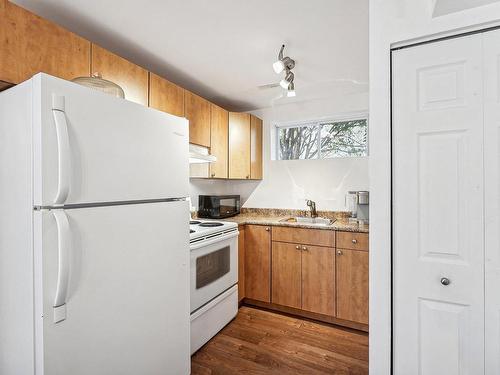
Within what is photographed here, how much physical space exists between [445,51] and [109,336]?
187 cm

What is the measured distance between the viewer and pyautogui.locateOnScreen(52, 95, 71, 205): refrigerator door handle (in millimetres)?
957

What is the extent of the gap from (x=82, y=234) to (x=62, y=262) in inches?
4.9

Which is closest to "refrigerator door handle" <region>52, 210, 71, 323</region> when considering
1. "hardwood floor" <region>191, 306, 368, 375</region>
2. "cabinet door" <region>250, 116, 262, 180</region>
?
"hardwood floor" <region>191, 306, 368, 375</region>

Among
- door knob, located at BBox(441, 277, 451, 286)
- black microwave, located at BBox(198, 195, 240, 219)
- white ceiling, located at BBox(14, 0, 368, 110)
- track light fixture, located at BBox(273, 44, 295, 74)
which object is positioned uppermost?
white ceiling, located at BBox(14, 0, 368, 110)

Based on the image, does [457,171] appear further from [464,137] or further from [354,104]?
[354,104]

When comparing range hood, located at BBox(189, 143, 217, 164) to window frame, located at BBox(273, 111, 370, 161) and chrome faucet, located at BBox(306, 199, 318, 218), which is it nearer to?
window frame, located at BBox(273, 111, 370, 161)

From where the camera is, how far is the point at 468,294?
3.36 ft

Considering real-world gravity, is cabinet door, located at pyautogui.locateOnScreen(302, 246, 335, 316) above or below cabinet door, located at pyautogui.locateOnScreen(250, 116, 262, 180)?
below

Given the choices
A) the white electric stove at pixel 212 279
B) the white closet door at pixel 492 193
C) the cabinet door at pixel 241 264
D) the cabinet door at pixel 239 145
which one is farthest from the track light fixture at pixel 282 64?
the cabinet door at pixel 241 264

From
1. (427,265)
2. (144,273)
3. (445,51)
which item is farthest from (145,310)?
(445,51)

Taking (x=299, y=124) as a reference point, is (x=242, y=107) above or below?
above

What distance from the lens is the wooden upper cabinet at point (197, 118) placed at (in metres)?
2.42

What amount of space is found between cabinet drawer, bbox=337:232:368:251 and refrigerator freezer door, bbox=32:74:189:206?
1641 mm

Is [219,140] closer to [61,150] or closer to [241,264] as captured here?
[241,264]
